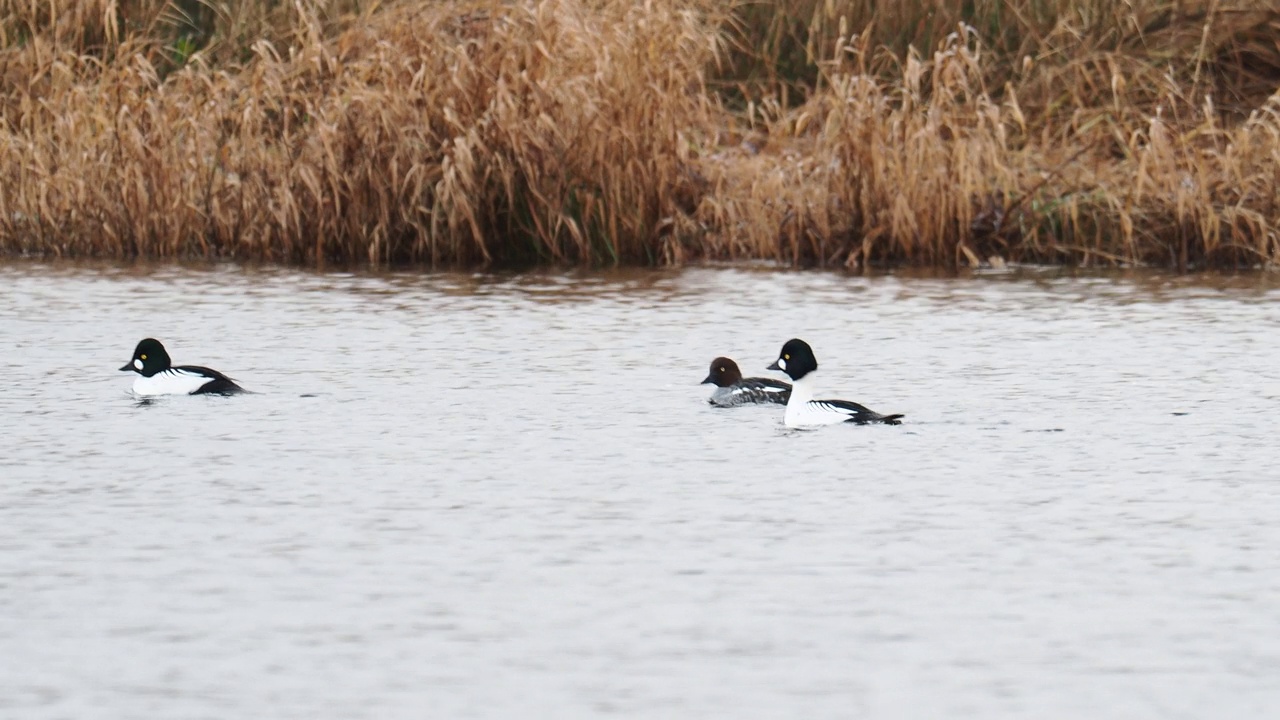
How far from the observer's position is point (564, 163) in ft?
55.9

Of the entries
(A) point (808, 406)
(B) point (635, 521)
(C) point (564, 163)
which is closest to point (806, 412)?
(A) point (808, 406)

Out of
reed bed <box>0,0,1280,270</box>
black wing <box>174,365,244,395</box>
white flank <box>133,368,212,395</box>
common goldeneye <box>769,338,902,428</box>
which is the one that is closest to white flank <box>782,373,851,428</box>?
common goldeneye <box>769,338,902,428</box>

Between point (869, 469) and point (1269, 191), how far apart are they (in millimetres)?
8701

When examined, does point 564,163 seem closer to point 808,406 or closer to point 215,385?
point 215,385

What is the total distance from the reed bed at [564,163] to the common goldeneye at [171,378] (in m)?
5.63

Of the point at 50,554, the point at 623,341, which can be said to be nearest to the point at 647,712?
the point at 50,554

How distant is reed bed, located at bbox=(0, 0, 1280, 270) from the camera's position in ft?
55.3

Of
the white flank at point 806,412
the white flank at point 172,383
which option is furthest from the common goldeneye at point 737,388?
the white flank at point 172,383

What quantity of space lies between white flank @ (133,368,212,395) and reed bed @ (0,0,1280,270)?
5.76 meters

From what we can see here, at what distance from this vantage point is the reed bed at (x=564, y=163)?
16859 millimetres

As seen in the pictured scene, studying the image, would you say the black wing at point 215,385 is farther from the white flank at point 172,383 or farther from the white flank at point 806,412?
the white flank at point 806,412

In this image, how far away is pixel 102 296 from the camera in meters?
15.5

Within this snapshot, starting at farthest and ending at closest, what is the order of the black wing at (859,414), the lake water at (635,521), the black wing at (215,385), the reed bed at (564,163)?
the reed bed at (564,163), the black wing at (215,385), the black wing at (859,414), the lake water at (635,521)

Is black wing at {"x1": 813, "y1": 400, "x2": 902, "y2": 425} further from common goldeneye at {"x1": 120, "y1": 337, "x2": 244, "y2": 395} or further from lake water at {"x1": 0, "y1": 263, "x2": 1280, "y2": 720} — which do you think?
common goldeneye at {"x1": 120, "y1": 337, "x2": 244, "y2": 395}
